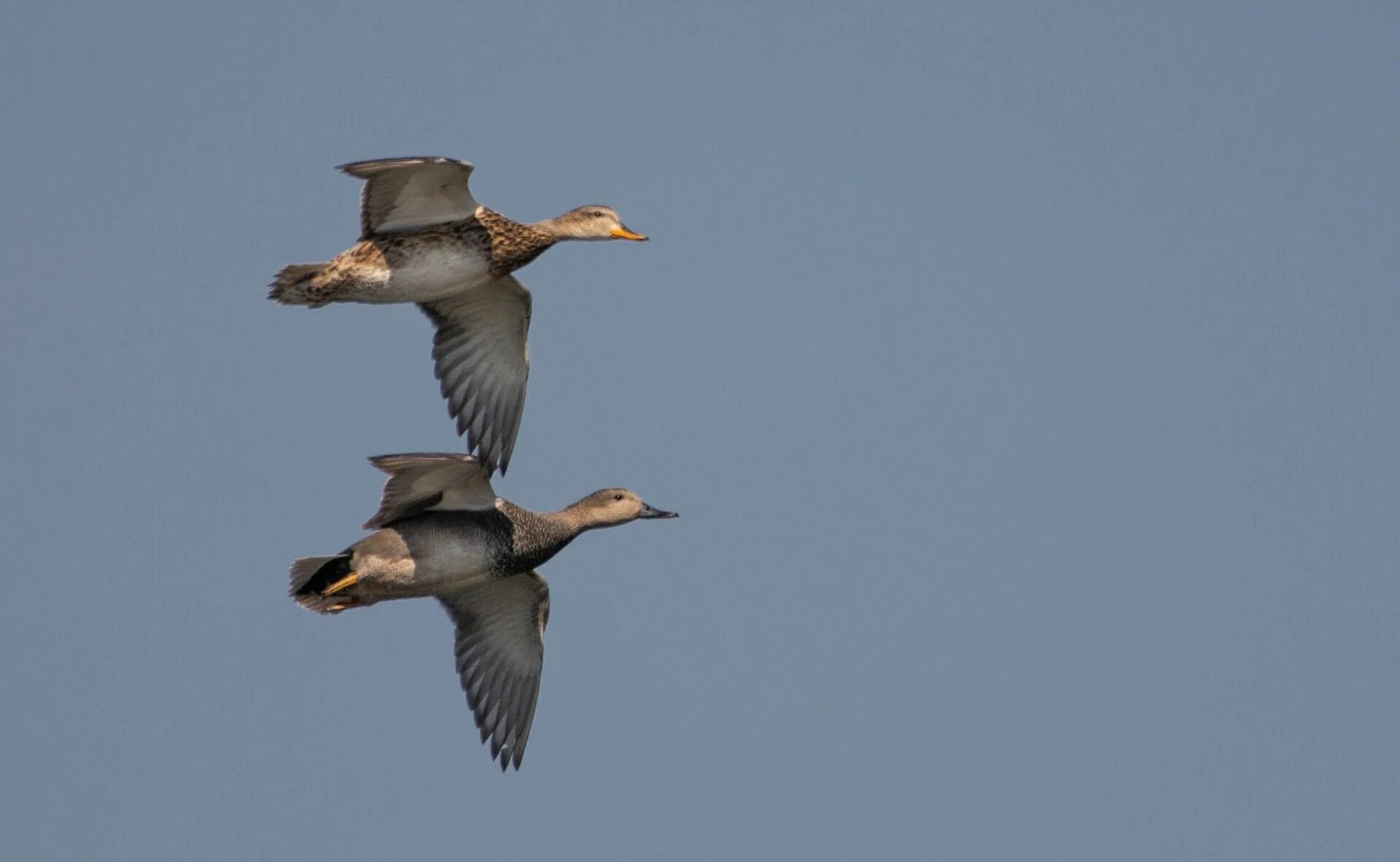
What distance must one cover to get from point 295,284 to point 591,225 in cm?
255

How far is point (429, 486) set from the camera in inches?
758

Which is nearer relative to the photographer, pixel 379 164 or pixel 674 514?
pixel 379 164

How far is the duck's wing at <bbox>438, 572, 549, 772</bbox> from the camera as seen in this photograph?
2048 cm

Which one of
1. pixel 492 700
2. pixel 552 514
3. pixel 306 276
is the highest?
pixel 306 276

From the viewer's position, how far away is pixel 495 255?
19.6 meters

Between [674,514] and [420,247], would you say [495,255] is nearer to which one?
[420,247]

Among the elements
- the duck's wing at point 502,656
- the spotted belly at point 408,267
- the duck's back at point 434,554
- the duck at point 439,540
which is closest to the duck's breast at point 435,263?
the spotted belly at point 408,267

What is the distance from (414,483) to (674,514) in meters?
2.43

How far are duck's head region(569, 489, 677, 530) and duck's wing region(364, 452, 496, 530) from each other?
95cm

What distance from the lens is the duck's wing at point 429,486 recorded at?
1897cm

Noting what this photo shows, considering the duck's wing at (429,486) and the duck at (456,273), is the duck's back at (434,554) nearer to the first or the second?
the duck's wing at (429,486)

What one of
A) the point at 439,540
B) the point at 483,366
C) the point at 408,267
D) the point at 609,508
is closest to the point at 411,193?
the point at 408,267

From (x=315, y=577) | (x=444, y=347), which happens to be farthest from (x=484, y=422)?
(x=315, y=577)

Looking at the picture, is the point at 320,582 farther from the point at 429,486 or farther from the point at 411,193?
the point at 411,193
